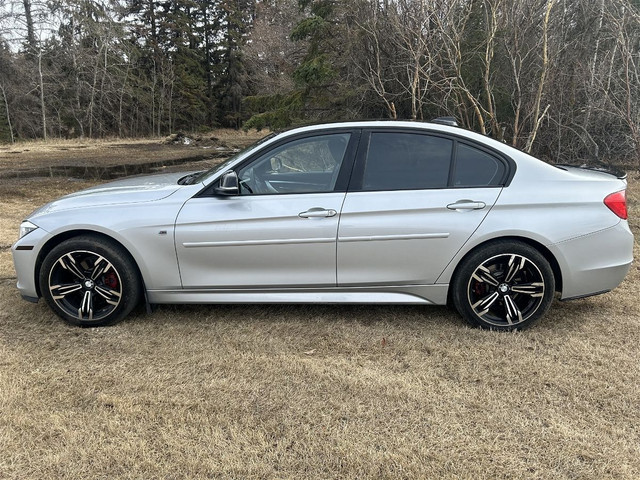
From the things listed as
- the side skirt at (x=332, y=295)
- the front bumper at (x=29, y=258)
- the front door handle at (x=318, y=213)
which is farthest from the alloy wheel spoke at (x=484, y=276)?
the front bumper at (x=29, y=258)

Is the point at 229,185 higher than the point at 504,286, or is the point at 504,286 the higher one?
the point at 229,185

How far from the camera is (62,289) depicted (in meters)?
3.67

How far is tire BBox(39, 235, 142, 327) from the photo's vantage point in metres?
3.59

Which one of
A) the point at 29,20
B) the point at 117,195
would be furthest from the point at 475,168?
the point at 29,20

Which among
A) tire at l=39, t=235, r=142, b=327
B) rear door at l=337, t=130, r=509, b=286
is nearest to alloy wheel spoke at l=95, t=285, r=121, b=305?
tire at l=39, t=235, r=142, b=327

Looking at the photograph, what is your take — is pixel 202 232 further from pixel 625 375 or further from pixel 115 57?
pixel 115 57

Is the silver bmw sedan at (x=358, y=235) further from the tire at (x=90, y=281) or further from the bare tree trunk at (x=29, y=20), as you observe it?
the bare tree trunk at (x=29, y=20)

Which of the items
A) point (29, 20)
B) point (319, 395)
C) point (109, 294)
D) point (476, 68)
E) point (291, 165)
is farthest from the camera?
point (29, 20)

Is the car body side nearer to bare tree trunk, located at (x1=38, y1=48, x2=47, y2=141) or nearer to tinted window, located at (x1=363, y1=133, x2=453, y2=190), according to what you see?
tinted window, located at (x1=363, y1=133, x2=453, y2=190)

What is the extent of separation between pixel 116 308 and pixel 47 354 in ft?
1.78

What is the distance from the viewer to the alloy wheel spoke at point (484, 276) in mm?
3537

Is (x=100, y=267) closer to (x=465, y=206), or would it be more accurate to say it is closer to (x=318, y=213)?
(x=318, y=213)

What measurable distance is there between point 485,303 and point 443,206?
0.79 metres

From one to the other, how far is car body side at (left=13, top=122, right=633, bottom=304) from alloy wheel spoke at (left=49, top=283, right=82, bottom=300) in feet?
0.56
